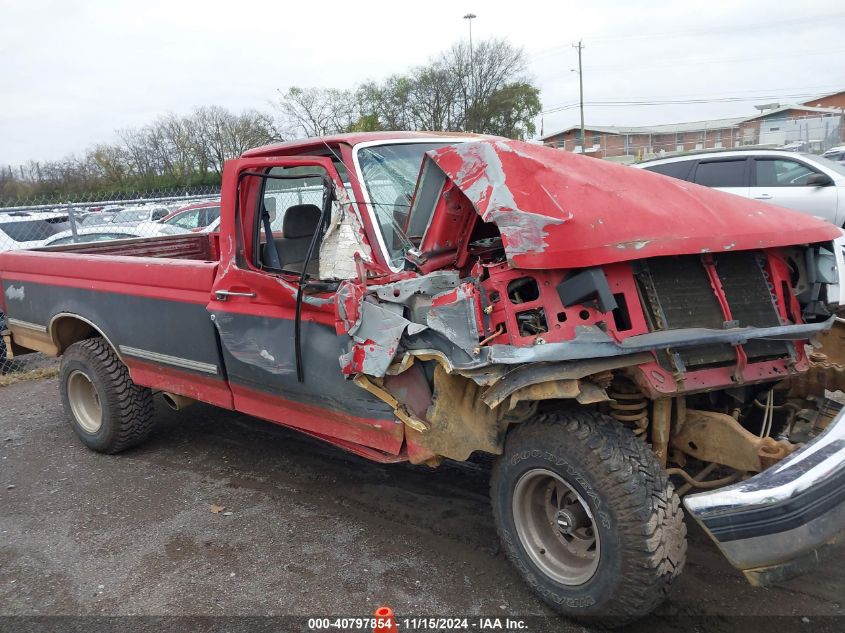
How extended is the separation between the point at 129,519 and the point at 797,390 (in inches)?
150

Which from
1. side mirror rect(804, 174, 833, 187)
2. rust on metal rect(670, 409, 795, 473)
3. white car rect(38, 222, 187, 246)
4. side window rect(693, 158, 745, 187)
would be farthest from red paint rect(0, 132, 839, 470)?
side mirror rect(804, 174, 833, 187)

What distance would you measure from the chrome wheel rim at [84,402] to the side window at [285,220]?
2234 mm

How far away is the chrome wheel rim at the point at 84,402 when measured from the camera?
5.13 metres

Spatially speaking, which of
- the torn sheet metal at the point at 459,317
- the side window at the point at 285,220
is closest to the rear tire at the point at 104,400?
the side window at the point at 285,220

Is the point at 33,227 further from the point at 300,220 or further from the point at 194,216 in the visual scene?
the point at 300,220

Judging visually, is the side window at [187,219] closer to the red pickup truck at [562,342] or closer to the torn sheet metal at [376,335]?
the red pickup truck at [562,342]

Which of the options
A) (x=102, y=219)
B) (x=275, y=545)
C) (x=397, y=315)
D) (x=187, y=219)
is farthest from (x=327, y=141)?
(x=102, y=219)

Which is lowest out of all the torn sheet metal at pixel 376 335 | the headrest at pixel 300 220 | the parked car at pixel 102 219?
the torn sheet metal at pixel 376 335

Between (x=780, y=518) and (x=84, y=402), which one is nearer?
(x=780, y=518)

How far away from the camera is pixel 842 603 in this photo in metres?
2.79

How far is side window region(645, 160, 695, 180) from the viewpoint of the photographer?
898cm

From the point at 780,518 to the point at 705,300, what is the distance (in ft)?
3.34

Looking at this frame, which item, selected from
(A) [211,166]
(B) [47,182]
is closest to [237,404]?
(B) [47,182]

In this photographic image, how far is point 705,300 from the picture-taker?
2809mm
